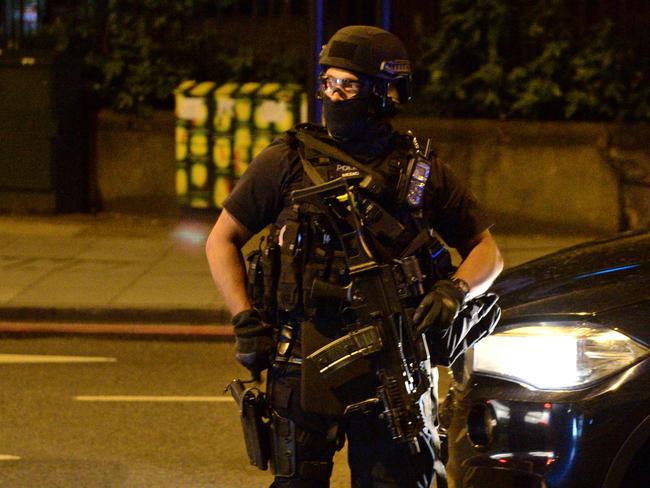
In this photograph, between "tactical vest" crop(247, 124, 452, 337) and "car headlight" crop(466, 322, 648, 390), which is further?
"car headlight" crop(466, 322, 648, 390)

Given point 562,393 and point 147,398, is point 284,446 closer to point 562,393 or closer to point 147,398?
point 562,393

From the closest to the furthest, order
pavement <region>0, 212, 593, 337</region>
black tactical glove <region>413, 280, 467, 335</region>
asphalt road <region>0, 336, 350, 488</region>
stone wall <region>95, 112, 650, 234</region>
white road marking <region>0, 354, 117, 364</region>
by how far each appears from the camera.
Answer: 1. black tactical glove <region>413, 280, 467, 335</region>
2. asphalt road <region>0, 336, 350, 488</region>
3. white road marking <region>0, 354, 117, 364</region>
4. pavement <region>0, 212, 593, 337</region>
5. stone wall <region>95, 112, 650, 234</region>

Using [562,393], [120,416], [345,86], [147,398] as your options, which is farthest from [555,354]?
[147,398]

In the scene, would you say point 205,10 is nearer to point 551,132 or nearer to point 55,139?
point 55,139

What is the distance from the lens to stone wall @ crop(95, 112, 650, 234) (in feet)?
37.0

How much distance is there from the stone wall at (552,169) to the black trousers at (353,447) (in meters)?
7.76

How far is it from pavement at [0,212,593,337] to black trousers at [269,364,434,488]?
487cm

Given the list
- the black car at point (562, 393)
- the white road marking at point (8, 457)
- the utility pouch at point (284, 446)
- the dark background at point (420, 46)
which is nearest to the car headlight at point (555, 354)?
the black car at point (562, 393)

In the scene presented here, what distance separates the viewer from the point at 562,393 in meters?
3.94

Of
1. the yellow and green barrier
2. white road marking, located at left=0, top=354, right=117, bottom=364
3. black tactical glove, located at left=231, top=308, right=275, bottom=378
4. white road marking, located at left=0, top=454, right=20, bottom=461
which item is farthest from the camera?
the yellow and green barrier

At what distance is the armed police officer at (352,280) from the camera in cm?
360

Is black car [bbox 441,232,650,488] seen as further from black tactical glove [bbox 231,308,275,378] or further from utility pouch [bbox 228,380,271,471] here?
black tactical glove [bbox 231,308,275,378]

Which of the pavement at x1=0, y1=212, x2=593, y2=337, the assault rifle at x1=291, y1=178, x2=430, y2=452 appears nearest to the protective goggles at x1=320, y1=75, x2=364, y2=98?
the assault rifle at x1=291, y1=178, x2=430, y2=452

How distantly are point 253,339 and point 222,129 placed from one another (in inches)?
314
